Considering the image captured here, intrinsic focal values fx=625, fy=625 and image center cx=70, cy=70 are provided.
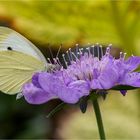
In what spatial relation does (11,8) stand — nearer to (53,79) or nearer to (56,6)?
(56,6)

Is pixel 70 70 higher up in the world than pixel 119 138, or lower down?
higher up

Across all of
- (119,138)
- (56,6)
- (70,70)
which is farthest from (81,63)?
(119,138)

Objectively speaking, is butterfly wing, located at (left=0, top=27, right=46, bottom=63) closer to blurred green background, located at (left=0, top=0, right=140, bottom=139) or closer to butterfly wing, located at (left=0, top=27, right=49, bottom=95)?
butterfly wing, located at (left=0, top=27, right=49, bottom=95)

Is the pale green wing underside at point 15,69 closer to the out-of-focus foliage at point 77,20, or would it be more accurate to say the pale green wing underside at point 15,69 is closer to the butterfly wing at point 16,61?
the butterfly wing at point 16,61

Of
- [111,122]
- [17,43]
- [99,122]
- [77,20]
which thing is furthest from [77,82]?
[111,122]

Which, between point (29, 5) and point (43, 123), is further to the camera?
point (43, 123)

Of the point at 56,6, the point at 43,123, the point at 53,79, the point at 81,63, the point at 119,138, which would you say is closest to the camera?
the point at 53,79
